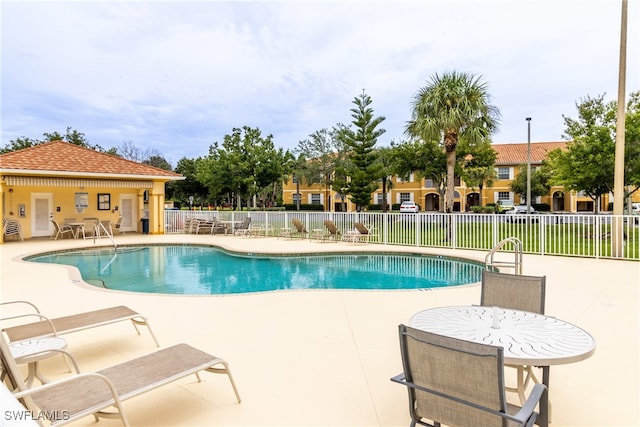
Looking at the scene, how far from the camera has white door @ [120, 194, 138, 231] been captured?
65.9 ft

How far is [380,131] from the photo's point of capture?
23344 millimetres

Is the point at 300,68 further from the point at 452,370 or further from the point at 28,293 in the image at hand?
the point at 452,370

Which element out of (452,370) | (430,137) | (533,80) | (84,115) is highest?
(84,115)

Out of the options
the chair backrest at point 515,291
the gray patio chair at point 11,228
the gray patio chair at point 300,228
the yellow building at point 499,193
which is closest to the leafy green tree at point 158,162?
the yellow building at point 499,193

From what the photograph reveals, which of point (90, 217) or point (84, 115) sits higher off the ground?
point (84, 115)

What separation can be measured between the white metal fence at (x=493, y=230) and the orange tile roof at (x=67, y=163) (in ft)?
26.6

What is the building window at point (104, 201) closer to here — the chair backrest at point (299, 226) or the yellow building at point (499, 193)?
the chair backrest at point (299, 226)

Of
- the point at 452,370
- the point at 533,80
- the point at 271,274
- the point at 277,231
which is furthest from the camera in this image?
the point at 533,80

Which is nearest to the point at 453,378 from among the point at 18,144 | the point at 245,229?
the point at 245,229

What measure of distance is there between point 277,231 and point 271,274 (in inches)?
286

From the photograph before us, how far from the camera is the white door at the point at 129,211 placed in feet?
65.9

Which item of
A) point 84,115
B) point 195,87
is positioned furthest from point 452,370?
point 84,115

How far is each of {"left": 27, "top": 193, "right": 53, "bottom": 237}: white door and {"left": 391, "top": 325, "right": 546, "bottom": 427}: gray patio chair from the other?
65.8 ft

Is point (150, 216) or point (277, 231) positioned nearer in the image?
point (277, 231)
